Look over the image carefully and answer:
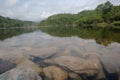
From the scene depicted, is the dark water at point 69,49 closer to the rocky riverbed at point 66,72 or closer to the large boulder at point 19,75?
the rocky riverbed at point 66,72

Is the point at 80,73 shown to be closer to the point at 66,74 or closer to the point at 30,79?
the point at 66,74

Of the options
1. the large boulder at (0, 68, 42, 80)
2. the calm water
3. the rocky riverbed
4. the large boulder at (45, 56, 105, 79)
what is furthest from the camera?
the calm water

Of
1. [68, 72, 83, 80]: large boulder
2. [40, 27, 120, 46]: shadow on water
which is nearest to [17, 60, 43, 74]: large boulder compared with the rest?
[68, 72, 83, 80]: large boulder

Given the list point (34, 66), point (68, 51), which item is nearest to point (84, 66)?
point (34, 66)

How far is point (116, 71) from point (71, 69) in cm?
230

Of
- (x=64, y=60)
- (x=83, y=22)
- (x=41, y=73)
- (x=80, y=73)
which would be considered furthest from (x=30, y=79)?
(x=83, y=22)

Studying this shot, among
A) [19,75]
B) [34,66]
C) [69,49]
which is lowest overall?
[69,49]

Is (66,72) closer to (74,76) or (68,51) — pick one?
(74,76)

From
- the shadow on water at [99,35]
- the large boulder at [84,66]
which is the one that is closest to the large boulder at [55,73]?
the large boulder at [84,66]

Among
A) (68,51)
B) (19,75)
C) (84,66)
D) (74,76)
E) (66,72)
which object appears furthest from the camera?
(68,51)

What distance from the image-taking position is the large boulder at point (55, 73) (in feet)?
27.9

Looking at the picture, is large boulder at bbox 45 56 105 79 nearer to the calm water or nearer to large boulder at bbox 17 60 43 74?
the calm water

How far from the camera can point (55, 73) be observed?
8977 millimetres

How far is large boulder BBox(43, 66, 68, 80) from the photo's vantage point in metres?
8.52
